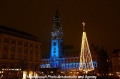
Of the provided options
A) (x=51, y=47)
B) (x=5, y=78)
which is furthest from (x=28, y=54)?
(x=51, y=47)

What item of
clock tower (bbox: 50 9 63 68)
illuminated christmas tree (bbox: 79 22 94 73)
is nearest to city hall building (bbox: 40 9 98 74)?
clock tower (bbox: 50 9 63 68)

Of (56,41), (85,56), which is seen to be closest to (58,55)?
(56,41)

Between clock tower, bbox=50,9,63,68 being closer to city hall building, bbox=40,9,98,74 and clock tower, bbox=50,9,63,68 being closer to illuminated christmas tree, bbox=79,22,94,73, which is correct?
city hall building, bbox=40,9,98,74

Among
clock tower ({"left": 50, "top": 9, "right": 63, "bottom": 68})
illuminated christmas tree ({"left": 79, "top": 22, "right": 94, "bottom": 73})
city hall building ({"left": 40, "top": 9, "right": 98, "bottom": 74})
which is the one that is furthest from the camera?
clock tower ({"left": 50, "top": 9, "right": 63, "bottom": 68})

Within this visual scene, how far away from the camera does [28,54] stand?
8988cm

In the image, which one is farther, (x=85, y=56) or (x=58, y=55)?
(x=58, y=55)

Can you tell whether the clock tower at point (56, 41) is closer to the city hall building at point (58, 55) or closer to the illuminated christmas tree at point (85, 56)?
the city hall building at point (58, 55)

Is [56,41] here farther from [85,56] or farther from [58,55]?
[85,56]

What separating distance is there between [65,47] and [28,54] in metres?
101

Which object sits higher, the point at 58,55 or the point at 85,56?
the point at 58,55

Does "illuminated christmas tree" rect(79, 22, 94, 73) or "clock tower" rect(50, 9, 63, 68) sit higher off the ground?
"clock tower" rect(50, 9, 63, 68)

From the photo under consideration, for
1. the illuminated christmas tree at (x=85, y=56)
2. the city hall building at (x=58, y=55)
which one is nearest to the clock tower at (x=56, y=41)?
the city hall building at (x=58, y=55)

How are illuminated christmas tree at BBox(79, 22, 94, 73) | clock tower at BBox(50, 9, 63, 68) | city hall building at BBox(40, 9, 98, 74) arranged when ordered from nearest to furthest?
illuminated christmas tree at BBox(79, 22, 94, 73), city hall building at BBox(40, 9, 98, 74), clock tower at BBox(50, 9, 63, 68)

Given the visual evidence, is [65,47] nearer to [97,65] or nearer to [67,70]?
[67,70]
